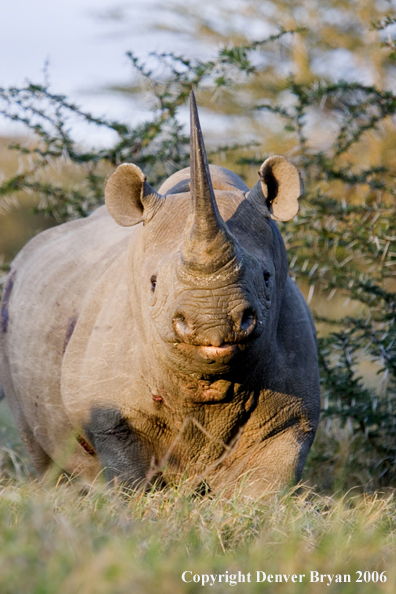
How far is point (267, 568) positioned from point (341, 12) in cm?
1776

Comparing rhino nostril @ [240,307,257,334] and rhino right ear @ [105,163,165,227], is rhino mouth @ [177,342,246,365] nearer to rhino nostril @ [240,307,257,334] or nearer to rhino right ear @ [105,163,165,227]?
rhino nostril @ [240,307,257,334]

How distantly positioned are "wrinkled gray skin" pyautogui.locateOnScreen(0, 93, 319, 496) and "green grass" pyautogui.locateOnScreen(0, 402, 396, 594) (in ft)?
0.98

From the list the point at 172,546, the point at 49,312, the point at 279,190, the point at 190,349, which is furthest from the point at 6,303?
the point at 172,546

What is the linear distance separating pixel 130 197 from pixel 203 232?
0.85 meters

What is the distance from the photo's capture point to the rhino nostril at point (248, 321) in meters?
3.35

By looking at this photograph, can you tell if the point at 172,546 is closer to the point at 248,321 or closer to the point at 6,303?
the point at 248,321

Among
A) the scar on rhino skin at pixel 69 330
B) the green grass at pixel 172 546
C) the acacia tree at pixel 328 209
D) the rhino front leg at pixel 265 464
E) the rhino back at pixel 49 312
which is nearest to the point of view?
the green grass at pixel 172 546

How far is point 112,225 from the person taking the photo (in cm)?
566

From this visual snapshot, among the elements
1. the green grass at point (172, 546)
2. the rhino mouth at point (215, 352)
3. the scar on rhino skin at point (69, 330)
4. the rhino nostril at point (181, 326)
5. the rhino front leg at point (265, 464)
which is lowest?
the rhino front leg at point (265, 464)

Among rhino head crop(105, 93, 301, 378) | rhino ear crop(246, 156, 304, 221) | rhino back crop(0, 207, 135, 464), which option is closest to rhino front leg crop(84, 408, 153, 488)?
rhino head crop(105, 93, 301, 378)

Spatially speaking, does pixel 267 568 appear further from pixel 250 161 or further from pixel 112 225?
pixel 250 161

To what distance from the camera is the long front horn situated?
132 inches

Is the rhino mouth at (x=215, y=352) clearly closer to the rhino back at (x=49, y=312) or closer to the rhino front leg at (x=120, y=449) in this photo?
the rhino front leg at (x=120, y=449)

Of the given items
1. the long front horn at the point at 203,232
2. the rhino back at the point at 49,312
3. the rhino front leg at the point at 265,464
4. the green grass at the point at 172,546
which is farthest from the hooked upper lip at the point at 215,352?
the rhino back at the point at 49,312
